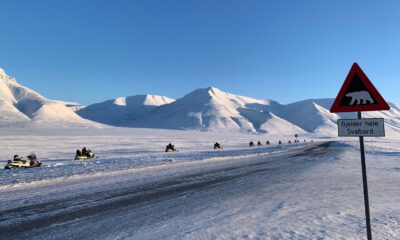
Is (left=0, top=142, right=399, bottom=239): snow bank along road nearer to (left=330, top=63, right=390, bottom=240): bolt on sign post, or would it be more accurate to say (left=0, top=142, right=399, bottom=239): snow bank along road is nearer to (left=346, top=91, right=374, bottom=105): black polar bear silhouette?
(left=330, top=63, right=390, bottom=240): bolt on sign post

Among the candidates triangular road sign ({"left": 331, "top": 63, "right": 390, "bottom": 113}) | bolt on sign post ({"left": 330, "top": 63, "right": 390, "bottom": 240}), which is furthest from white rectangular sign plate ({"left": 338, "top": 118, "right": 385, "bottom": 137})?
triangular road sign ({"left": 331, "top": 63, "right": 390, "bottom": 113})

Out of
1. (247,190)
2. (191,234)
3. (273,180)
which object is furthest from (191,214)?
(273,180)

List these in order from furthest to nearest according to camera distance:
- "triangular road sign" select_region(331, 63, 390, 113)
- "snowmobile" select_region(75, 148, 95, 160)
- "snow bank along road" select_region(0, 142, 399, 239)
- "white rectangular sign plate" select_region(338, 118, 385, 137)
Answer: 1. "snowmobile" select_region(75, 148, 95, 160)
2. "snow bank along road" select_region(0, 142, 399, 239)
3. "triangular road sign" select_region(331, 63, 390, 113)
4. "white rectangular sign plate" select_region(338, 118, 385, 137)

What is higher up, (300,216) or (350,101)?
(350,101)

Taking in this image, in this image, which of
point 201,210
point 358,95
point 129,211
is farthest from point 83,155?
point 358,95

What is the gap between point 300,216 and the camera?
7441 mm

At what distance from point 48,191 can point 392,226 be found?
31.5 feet

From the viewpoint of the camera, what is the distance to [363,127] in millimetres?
5250

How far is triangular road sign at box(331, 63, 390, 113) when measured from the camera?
17.3 feet

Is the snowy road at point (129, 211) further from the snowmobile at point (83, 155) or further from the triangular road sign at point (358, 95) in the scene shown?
the snowmobile at point (83, 155)

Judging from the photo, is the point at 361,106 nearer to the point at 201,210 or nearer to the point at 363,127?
the point at 363,127

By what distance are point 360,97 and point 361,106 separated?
0.49 ft

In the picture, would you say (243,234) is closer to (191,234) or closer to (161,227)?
(191,234)

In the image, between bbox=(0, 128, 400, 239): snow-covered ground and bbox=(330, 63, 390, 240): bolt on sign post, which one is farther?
bbox=(0, 128, 400, 239): snow-covered ground
